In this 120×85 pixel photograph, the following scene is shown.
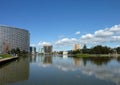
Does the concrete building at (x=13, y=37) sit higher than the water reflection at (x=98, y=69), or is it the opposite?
the concrete building at (x=13, y=37)

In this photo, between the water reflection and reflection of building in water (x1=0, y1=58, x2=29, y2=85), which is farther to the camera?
the water reflection

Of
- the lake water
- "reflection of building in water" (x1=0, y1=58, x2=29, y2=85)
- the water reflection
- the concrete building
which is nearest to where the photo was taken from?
the lake water

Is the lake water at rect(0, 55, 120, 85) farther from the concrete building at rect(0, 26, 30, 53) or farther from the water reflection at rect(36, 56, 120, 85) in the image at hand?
the concrete building at rect(0, 26, 30, 53)

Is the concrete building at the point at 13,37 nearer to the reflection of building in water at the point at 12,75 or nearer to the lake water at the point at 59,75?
the reflection of building in water at the point at 12,75

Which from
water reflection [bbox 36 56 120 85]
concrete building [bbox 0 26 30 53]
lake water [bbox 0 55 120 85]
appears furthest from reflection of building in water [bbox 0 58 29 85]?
concrete building [bbox 0 26 30 53]

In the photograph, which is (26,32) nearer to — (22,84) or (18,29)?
(18,29)

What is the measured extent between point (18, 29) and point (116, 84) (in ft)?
554

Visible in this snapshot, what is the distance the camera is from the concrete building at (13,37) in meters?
162

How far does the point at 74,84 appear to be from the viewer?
17.6 metres

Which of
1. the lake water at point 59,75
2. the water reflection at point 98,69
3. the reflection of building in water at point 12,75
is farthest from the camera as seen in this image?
the water reflection at point 98,69

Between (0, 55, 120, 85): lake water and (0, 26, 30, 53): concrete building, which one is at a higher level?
(0, 26, 30, 53): concrete building

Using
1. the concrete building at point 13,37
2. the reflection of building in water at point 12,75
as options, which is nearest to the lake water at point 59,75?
the reflection of building in water at point 12,75

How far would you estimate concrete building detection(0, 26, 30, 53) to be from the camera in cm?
16225

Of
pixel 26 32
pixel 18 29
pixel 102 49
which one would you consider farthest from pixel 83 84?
pixel 26 32
